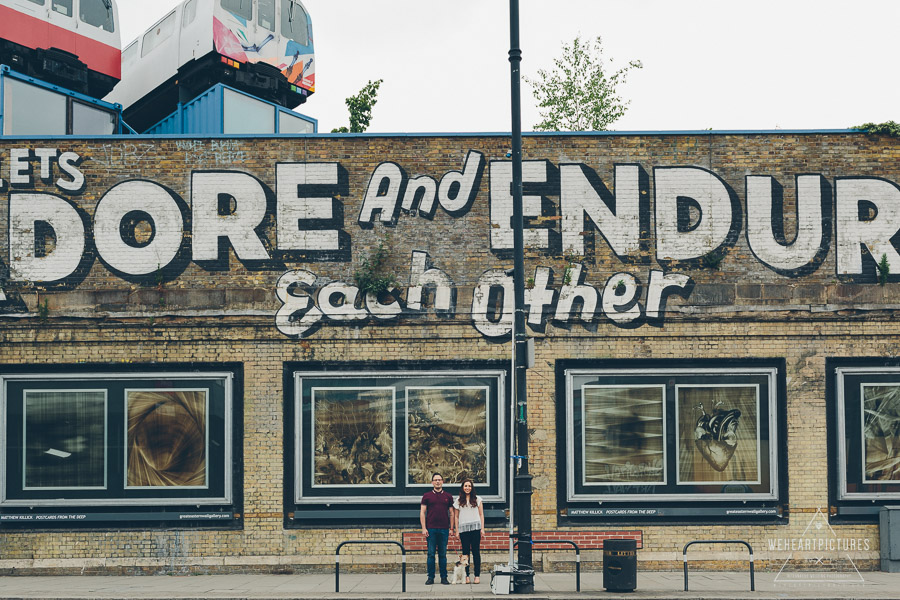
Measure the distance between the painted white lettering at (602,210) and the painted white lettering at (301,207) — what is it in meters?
4.22

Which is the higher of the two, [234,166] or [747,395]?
[234,166]

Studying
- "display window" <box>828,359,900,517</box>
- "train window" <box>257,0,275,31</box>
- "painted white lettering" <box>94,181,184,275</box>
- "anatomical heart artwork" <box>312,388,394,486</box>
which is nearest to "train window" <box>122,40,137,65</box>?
"train window" <box>257,0,275,31</box>

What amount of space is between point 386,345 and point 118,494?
5.41m

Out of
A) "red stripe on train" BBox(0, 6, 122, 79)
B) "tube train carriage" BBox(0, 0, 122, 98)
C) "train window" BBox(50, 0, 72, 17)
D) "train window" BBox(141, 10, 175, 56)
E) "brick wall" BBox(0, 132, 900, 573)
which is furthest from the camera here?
"train window" BBox(141, 10, 175, 56)

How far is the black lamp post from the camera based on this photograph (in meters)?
11.5

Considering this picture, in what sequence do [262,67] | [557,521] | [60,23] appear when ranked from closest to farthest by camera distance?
1. [557,521]
2. [60,23]
3. [262,67]

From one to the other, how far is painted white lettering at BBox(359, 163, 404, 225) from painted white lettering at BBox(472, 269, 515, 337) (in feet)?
6.86

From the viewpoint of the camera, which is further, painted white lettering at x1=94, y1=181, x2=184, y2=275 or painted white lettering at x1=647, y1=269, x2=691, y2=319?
painted white lettering at x1=94, y1=181, x2=184, y2=275

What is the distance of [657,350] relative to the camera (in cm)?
1435

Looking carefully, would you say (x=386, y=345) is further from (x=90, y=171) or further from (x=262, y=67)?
(x=262, y=67)

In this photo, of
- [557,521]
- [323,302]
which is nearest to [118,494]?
[323,302]

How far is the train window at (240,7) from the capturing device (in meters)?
21.6

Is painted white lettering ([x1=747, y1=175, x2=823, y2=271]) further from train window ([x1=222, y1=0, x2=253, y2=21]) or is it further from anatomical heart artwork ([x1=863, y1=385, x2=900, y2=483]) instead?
train window ([x1=222, y1=0, x2=253, y2=21])

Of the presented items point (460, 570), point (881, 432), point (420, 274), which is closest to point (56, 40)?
point (420, 274)
